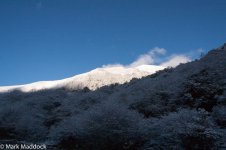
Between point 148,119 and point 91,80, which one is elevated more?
point 91,80

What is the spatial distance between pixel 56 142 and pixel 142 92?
1402 centimetres

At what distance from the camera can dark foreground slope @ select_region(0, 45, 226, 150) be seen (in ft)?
47.5

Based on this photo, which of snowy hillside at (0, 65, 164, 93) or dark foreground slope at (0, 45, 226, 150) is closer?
dark foreground slope at (0, 45, 226, 150)

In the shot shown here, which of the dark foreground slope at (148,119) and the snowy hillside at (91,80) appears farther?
the snowy hillside at (91,80)

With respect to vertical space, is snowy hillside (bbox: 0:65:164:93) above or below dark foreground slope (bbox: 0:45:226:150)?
above

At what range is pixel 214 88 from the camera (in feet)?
91.4

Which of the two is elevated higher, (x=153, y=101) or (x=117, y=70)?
(x=117, y=70)

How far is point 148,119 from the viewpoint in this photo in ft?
60.2

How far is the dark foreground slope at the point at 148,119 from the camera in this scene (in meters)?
14.5

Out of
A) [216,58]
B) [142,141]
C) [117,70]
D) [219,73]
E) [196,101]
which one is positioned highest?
[117,70]

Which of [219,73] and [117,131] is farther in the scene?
[219,73]

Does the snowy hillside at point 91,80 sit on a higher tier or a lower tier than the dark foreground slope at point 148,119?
higher

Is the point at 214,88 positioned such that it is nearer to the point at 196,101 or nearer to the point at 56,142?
the point at 196,101

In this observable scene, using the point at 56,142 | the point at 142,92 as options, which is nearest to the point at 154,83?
the point at 142,92
